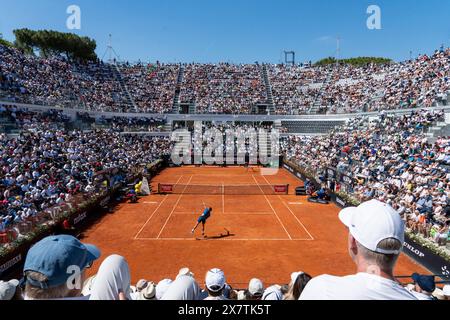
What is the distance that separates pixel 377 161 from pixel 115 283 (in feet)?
88.6

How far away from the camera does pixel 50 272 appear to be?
219 cm

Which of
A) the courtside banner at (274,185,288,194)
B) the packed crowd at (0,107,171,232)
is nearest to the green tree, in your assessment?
the packed crowd at (0,107,171,232)

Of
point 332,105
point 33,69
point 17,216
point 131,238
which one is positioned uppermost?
point 33,69

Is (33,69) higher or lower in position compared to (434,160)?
higher

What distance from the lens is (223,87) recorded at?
61938 mm

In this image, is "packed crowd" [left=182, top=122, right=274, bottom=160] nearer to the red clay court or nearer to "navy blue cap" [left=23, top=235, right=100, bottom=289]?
the red clay court

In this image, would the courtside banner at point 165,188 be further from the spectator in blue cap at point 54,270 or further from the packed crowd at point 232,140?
the spectator in blue cap at point 54,270

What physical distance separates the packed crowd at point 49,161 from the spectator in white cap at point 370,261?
15.0m

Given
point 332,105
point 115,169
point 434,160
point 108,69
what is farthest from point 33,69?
point 434,160

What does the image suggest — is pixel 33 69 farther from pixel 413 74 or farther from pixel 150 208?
pixel 413 74

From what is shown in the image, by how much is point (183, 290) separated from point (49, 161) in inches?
987

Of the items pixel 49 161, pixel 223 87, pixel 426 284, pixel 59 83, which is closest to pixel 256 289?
pixel 426 284

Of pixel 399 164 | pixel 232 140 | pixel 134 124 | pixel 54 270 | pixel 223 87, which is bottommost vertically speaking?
pixel 399 164

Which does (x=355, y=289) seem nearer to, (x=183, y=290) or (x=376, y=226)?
(x=376, y=226)
